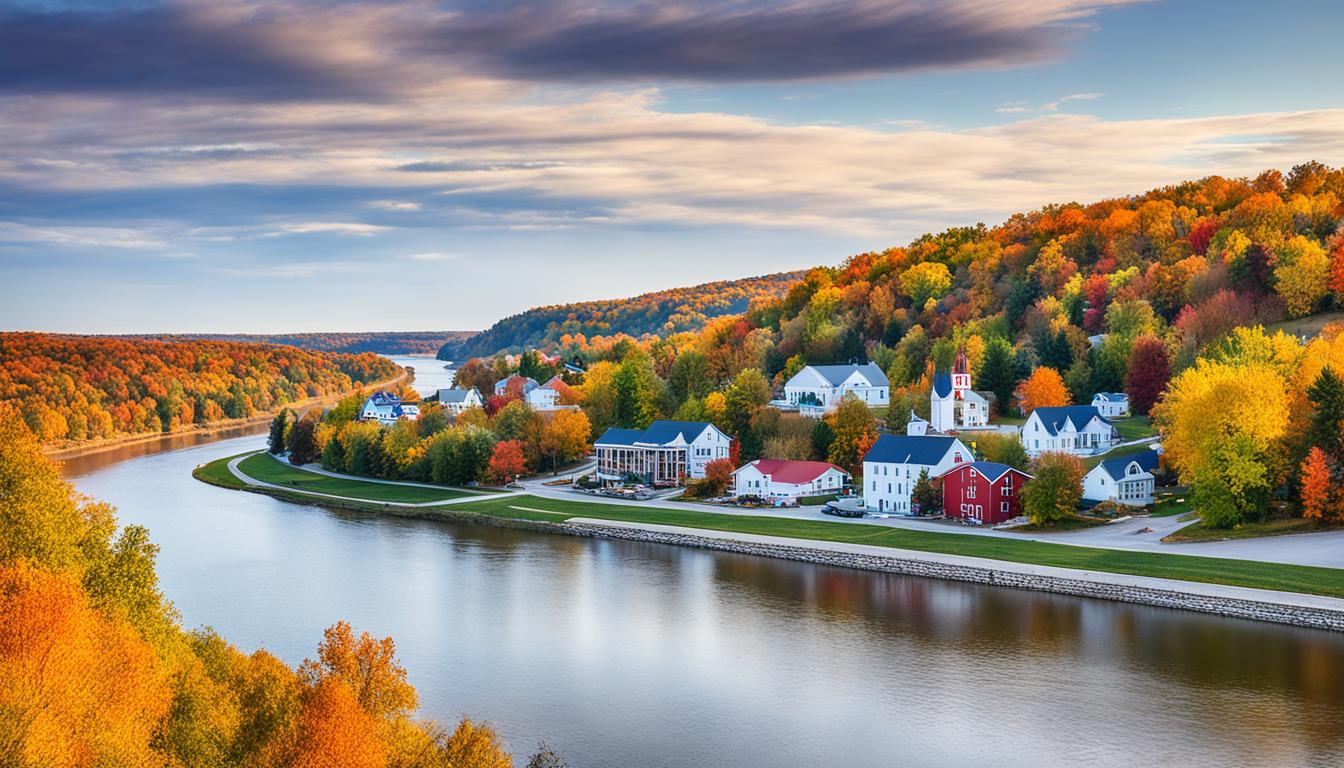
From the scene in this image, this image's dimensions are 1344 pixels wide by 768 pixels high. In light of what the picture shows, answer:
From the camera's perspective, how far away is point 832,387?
229ft

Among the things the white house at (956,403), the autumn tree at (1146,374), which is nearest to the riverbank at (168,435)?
the white house at (956,403)

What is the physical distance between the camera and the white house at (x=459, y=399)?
3423 inches

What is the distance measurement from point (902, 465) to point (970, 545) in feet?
26.6

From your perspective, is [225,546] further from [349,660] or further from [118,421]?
[118,421]

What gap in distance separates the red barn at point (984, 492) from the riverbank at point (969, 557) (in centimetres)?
281

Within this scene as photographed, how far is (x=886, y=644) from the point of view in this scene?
98.4 feet

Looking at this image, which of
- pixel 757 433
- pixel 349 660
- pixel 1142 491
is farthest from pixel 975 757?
pixel 757 433

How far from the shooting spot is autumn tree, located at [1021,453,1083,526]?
140 ft

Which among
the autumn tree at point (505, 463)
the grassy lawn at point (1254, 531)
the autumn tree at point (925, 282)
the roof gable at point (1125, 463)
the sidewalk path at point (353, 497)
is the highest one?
the autumn tree at point (925, 282)

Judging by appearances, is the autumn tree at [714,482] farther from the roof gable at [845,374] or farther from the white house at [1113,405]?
the white house at [1113,405]

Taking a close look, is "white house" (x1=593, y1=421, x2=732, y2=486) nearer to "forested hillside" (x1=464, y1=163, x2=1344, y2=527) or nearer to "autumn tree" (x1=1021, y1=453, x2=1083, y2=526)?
"forested hillside" (x1=464, y1=163, x2=1344, y2=527)

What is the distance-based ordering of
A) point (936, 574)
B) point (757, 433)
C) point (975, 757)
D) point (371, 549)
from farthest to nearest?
point (757, 433) → point (371, 549) → point (936, 574) → point (975, 757)

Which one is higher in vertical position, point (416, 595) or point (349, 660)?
point (349, 660)

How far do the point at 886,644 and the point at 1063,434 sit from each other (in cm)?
2526
